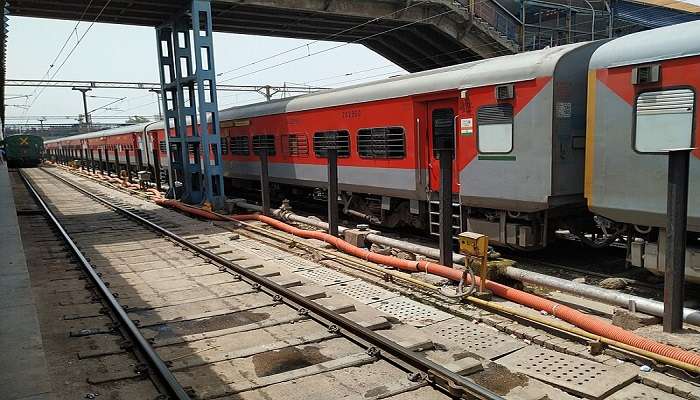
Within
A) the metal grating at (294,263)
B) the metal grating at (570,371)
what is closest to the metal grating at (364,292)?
the metal grating at (294,263)

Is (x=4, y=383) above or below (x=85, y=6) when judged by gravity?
below

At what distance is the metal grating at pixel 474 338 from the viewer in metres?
5.19

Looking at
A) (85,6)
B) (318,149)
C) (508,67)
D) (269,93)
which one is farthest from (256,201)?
(269,93)

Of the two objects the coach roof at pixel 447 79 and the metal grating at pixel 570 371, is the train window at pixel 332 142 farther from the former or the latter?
the metal grating at pixel 570 371

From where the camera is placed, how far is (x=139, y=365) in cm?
489

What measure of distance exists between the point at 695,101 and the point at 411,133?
4991mm

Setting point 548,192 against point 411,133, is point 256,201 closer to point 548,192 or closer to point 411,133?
point 411,133

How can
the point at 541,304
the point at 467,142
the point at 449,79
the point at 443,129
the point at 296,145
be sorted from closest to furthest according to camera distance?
the point at 541,304
the point at 467,142
the point at 449,79
the point at 443,129
the point at 296,145

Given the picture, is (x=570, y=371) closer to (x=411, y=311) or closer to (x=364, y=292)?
(x=411, y=311)

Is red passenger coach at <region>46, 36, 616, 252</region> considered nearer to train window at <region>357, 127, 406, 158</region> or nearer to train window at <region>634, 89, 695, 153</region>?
train window at <region>357, 127, 406, 158</region>

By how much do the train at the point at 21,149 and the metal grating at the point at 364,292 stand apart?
4952 cm

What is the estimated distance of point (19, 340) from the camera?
4.46m

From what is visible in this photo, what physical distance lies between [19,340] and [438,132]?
283 inches

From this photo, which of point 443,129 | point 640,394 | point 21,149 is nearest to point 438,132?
point 443,129
